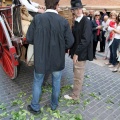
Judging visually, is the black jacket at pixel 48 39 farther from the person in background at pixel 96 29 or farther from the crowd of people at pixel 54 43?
the person in background at pixel 96 29

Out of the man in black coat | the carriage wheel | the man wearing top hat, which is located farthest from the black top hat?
the carriage wheel

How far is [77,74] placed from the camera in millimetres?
3719

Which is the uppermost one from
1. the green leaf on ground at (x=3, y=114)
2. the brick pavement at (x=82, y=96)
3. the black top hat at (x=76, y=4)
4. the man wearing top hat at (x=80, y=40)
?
the black top hat at (x=76, y=4)

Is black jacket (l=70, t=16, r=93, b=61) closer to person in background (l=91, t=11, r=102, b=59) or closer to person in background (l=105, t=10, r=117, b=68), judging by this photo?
Answer: person in background (l=105, t=10, r=117, b=68)

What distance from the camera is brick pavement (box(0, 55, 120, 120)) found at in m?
3.54

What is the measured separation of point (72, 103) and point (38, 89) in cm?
91

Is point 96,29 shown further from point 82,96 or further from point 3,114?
point 3,114

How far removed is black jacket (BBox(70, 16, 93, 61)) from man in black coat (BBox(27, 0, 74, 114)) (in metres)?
0.31

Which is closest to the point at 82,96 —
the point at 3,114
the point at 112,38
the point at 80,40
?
the point at 80,40

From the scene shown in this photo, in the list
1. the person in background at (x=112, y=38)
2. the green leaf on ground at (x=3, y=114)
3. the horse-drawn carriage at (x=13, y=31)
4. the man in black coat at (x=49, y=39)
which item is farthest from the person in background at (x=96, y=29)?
the green leaf on ground at (x=3, y=114)

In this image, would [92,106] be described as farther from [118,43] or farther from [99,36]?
[99,36]

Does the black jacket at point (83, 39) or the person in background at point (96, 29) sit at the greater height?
the black jacket at point (83, 39)

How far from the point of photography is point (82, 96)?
416 cm

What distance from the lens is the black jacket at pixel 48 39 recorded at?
2906 mm
